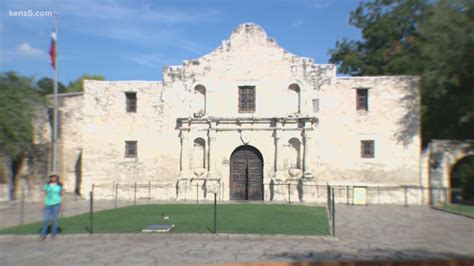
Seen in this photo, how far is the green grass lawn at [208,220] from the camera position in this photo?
13172 mm

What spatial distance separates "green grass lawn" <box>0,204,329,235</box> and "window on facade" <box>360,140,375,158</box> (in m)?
5.80

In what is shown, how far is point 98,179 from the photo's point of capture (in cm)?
2478

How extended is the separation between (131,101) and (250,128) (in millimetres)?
6685

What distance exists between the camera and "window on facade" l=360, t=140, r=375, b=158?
2375 cm

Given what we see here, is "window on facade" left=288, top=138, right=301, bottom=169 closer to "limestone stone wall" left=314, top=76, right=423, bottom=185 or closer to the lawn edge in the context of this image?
"limestone stone wall" left=314, top=76, right=423, bottom=185

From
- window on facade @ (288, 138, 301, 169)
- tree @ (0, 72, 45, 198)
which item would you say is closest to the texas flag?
tree @ (0, 72, 45, 198)

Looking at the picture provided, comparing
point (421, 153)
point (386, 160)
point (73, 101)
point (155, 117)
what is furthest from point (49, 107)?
point (421, 153)

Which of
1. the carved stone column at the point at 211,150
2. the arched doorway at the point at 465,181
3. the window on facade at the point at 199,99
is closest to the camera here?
the carved stone column at the point at 211,150

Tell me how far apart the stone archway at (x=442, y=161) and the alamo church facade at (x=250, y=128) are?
753 mm

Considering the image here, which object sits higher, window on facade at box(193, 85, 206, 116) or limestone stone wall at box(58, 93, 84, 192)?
window on facade at box(193, 85, 206, 116)

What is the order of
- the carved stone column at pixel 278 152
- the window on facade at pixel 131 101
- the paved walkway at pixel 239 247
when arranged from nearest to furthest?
1. the paved walkway at pixel 239 247
2. the carved stone column at pixel 278 152
3. the window on facade at pixel 131 101

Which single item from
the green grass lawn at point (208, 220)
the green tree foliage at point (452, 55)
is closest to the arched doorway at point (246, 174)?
the green grass lawn at point (208, 220)

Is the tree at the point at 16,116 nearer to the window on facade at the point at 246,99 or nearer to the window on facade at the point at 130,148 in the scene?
the window on facade at the point at 130,148

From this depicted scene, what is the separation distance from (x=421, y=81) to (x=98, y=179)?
699 inches
